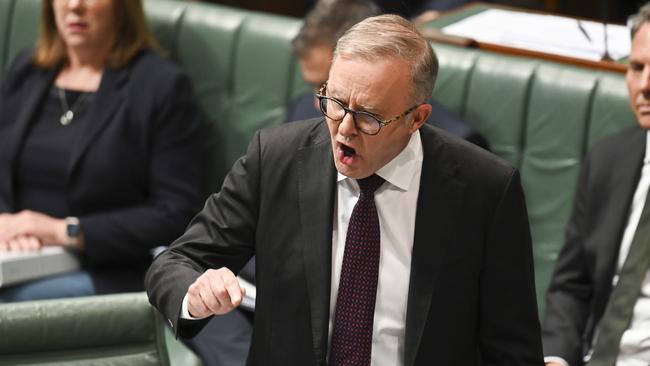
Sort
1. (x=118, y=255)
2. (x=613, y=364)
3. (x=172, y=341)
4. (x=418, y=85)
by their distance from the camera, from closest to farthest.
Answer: (x=418, y=85)
(x=613, y=364)
(x=172, y=341)
(x=118, y=255)

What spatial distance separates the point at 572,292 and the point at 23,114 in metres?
1.68

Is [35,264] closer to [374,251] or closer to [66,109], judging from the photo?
[66,109]

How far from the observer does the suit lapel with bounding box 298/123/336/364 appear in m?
1.94

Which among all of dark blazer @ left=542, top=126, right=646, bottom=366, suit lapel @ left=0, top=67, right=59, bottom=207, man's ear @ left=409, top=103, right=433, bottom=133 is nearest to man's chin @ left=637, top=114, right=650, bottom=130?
dark blazer @ left=542, top=126, right=646, bottom=366

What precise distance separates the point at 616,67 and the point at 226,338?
3.97 ft

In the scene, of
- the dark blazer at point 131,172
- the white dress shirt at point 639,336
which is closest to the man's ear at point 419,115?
the white dress shirt at point 639,336

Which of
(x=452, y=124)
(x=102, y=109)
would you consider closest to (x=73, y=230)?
(x=102, y=109)

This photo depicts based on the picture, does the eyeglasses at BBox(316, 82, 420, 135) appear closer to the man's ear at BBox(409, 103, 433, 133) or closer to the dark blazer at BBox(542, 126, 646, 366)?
the man's ear at BBox(409, 103, 433, 133)

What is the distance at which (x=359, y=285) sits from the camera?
6.42 ft

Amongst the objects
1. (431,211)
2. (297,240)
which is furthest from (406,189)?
(297,240)

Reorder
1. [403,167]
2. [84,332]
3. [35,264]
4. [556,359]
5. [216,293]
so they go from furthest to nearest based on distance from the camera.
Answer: [35,264] < [556,359] < [84,332] < [403,167] < [216,293]

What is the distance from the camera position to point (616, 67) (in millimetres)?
2992

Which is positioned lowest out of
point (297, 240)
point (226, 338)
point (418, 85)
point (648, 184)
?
point (226, 338)

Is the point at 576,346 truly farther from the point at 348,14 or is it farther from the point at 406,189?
the point at 348,14
